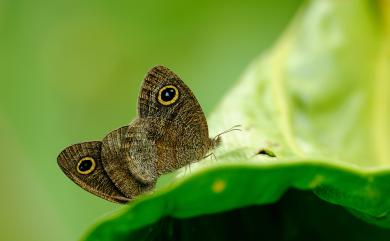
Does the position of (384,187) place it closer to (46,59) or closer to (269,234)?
(269,234)

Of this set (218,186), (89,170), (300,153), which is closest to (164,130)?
(89,170)

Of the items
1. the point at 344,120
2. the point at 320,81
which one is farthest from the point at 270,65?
the point at 344,120

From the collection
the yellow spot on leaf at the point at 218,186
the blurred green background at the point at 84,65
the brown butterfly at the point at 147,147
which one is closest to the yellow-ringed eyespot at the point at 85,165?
the brown butterfly at the point at 147,147

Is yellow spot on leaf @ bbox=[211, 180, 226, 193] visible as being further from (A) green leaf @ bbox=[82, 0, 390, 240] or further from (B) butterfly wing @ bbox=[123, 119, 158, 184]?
(B) butterfly wing @ bbox=[123, 119, 158, 184]

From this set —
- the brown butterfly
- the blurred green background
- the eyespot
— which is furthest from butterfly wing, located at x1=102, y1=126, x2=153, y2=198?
the blurred green background

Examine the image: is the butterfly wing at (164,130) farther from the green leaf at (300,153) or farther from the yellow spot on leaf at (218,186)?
the yellow spot on leaf at (218,186)

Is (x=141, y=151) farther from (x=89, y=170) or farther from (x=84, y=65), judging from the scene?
(x=84, y=65)
